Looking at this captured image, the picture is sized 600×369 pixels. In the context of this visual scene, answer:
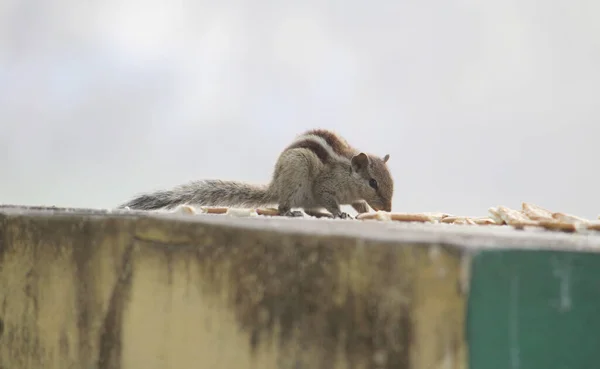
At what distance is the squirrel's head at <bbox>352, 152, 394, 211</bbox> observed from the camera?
17.0 feet

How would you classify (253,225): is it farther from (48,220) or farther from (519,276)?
(48,220)

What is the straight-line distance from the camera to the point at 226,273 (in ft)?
5.75

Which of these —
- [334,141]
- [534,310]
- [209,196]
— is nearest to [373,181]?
[334,141]

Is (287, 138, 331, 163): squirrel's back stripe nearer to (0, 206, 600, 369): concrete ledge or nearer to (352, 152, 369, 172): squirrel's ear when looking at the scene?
(352, 152, 369, 172): squirrel's ear

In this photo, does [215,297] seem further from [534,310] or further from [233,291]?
[534,310]

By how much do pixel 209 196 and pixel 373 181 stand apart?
1262 millimetres

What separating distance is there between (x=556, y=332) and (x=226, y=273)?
0.81 meters

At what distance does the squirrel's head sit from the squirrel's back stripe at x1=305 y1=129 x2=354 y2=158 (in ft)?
0.46

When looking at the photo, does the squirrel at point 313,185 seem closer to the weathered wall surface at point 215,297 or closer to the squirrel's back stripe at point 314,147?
the squirrel's back stripe at point 314,147

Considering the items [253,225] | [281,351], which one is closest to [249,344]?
A: [281,351]

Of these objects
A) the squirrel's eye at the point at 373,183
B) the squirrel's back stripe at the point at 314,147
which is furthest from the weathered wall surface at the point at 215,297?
the squirrel's eye at the point at 373,183

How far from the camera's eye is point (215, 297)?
178 cm

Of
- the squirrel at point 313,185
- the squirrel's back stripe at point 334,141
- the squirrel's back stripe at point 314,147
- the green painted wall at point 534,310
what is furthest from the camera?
the squirrel's back stripe at point 334,141

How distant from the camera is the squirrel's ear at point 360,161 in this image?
16.9ft
